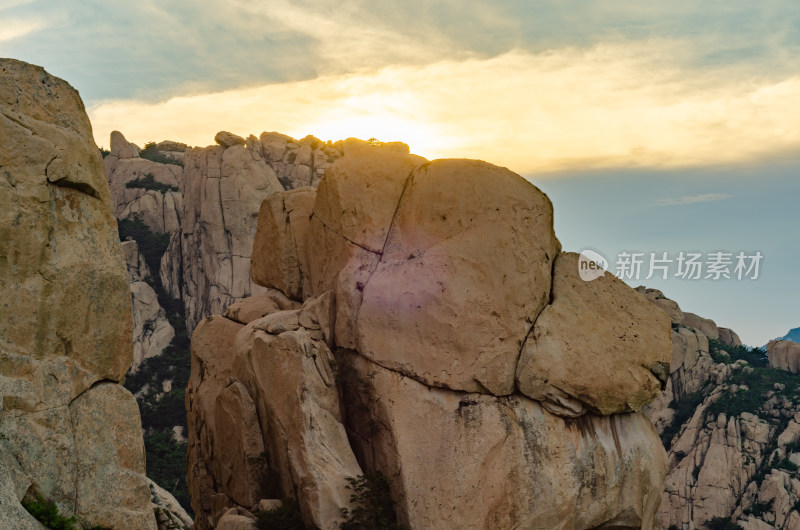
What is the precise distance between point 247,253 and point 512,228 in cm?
6061

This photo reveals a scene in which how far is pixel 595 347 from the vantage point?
85.4ft

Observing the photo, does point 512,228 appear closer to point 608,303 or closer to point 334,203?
point 608,303

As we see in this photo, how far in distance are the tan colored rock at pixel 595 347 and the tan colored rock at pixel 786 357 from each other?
190ft

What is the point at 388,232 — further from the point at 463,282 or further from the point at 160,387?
the point at 160,387

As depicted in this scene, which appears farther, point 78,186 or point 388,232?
point 388,232

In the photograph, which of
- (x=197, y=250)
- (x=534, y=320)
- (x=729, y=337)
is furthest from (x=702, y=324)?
(x=534, y=320)

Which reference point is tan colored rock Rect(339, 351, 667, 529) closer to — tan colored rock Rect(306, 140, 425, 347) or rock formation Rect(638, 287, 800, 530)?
tan colored rock Rect(306, 140, 425, 347)

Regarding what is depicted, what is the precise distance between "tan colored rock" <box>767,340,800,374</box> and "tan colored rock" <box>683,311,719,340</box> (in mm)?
5845

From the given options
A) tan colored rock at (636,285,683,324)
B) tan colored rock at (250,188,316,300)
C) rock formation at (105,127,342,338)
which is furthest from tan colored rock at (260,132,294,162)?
tan colored rock at (250,188,316,300)

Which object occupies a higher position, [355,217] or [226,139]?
[226,139]

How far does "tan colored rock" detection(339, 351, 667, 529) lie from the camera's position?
24.0 m

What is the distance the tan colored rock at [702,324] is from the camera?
83.4 meters

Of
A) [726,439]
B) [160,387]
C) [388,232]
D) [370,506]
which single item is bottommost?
[160,387]

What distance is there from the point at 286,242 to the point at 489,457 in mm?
12141
